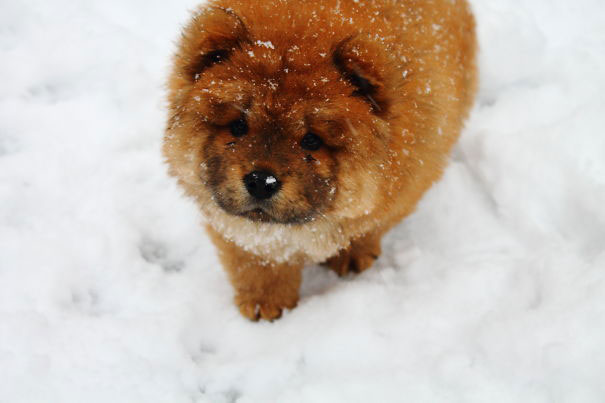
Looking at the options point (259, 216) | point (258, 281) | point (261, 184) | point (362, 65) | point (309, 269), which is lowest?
point (309, 269)

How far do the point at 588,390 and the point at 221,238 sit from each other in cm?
165

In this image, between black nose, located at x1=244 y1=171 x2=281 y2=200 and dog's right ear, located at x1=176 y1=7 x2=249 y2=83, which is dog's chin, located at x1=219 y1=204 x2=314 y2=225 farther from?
dog's right ear, located at x1=176 y1=7 x2=249 y2=83

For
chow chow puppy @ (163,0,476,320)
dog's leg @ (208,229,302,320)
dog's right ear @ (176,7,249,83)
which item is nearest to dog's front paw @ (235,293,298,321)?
dog's leg @ (208,229,302,320)

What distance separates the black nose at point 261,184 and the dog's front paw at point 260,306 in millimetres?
909

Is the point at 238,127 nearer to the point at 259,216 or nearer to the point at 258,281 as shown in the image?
the point at 259,216

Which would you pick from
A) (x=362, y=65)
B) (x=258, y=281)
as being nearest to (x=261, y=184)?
(x=362, y=65)

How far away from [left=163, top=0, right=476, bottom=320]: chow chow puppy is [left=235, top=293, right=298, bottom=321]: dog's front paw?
321 mm

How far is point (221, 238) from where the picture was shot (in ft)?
7.93

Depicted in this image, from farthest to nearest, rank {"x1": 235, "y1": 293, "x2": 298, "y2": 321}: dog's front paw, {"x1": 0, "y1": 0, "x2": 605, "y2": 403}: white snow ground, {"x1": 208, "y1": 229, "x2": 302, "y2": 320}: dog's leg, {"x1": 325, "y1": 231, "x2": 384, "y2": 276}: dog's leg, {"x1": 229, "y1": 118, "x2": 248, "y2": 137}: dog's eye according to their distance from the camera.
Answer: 1. {"x1": 325, "y1": 231, "x2": 384, "y2": 276}: dog's leg
2. {"x1": 235, "y1": 293, "x2": 298, "y2": 321}: dog's front paw
3. {"x1": 208, "y1": 229, "x2": 302, "y2": 320}: dog's leg
4. {"x1": 0, "y1": 0, "x2": 605, "y2": 403}: white snow ground
5. {"x1": 229, "y1": 118, "x2": 248, "y2": 137}: dog's eye

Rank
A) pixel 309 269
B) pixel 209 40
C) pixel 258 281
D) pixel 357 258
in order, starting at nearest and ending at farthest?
pixel 209 40 → pixel 258 281 → pixel 357 258 → pixel 309 269

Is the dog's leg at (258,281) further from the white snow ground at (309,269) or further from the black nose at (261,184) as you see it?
the black nose at (261,184)

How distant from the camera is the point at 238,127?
193 cm

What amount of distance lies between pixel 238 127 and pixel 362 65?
50 centimetres

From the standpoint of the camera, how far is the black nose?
181 centimetres
